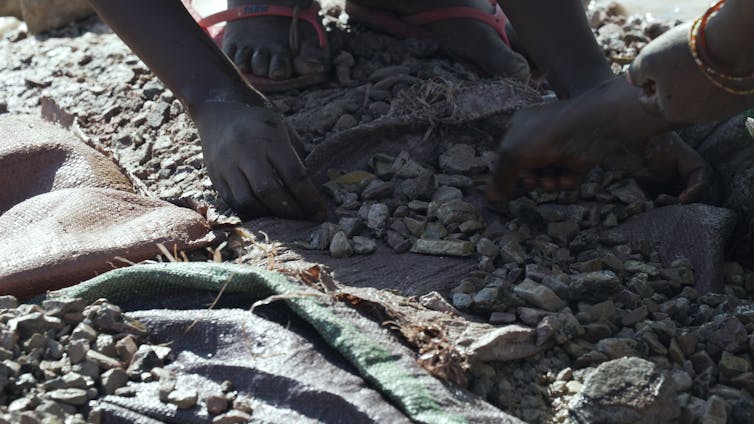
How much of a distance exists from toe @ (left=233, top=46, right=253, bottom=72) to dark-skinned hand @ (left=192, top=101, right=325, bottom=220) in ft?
1.72

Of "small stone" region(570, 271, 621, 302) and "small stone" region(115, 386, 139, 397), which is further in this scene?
"small stone" region(570, 271, 621, 302)

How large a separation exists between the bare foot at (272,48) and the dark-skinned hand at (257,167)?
51 cm

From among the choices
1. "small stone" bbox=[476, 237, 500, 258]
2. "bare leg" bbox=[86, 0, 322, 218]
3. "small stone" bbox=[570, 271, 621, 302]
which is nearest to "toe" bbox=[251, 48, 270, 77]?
"bare leg" bbox=[86, 0, 322, 218]

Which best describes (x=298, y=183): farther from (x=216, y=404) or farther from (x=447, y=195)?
(x=216, y=404)

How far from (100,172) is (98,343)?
853 mm

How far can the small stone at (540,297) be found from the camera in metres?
2.11

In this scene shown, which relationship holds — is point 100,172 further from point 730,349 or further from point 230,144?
point 730,349

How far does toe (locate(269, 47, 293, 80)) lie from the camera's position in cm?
303

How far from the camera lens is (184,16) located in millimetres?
2695

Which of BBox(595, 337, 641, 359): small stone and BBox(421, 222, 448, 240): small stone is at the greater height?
BBox(421, 222, 448, 240): small stone

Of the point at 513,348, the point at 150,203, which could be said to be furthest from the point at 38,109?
the point at 513,348

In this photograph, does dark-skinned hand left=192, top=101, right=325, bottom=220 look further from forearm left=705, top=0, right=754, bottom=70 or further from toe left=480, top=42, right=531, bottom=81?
forearm left=705, top=0, right=754, bottom=70

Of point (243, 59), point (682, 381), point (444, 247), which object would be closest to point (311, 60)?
point (243, 59)

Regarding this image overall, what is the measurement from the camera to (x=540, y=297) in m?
2.11
